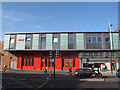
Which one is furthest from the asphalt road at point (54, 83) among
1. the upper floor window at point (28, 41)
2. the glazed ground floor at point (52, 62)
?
the upper floor window at point (28, 41)

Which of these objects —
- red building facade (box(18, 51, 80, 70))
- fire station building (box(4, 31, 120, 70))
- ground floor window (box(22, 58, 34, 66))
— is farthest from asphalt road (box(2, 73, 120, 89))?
ground floor window (box(22, 58, 34, 66))

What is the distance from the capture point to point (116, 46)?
3803 cm

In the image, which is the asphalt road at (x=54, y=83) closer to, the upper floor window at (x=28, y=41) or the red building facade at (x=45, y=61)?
the red building facade at (x=45, y=61)

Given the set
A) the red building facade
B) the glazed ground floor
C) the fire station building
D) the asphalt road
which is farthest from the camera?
the red building facade

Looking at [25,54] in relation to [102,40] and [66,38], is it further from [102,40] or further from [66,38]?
[102,40]

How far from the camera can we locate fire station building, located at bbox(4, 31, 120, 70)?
38.8m

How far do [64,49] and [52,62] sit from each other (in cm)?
632

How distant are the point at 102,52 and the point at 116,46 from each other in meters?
4.61

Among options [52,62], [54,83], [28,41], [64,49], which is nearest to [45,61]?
[52,62]

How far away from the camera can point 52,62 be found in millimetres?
40938

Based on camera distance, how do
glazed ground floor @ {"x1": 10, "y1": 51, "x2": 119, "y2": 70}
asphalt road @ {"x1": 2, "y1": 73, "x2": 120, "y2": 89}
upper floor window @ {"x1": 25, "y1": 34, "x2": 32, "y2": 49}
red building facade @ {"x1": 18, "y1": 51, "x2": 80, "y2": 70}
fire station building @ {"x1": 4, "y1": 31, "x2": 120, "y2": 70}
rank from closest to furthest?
asphalt road @ {"x1": 2, "y1": 73, "x2": 120, "y2": 89} → fire station building @ {"x1": 4, "y1": 31, "x2": 120, "y2": 70} → glazed ground floor @ {"x1": 10, "y1": 51, "x2": 119, "y2": 70} → red building facade @ {"x1": 18, "y1": 51, "x2": 80, "y2": 70} → upper floor window @ {"x1": 25, "y1": 34, "x2": 32, "y2": 49}

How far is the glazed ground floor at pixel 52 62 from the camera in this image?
39.0m

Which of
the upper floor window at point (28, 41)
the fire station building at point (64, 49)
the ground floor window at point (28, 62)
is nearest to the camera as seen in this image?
the fire station building at point (64, 49)

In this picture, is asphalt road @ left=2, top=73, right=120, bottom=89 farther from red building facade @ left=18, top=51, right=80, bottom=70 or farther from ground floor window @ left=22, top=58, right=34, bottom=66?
ground floor window @ left=22, top=58, right=34, bottom=66
